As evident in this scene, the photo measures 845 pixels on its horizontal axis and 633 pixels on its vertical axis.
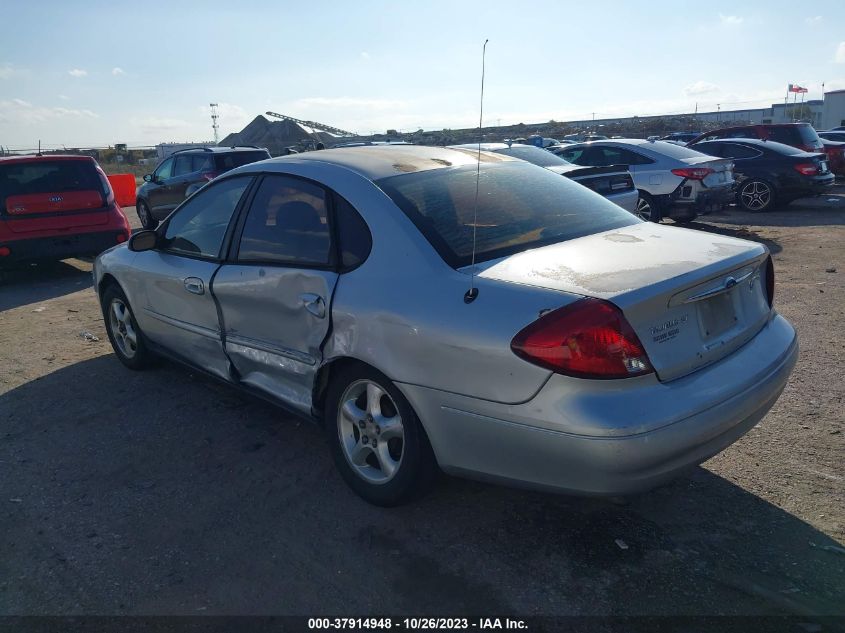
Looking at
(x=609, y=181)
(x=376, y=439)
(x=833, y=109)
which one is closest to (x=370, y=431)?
(x=376, y=439)

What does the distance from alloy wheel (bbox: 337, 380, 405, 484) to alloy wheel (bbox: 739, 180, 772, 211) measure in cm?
1252

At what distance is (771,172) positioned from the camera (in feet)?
43.6

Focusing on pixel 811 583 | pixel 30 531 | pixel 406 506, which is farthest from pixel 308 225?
pixel 811 583

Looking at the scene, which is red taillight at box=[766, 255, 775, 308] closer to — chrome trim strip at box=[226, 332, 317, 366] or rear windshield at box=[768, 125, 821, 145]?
chrome trim strip at box=[226, 332, 317, 366]

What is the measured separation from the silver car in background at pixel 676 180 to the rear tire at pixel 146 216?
995 cm

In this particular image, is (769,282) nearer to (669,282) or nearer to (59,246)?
(669,282)

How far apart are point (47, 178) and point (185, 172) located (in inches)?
196

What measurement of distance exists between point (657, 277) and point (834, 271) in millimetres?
6480

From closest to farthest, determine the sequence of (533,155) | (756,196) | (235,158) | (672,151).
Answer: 1. (533,155)
2. (672,151)
3. (756,196)
4. (235,158)

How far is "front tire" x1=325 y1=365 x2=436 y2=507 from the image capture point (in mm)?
3098

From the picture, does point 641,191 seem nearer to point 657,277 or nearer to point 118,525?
point 657,277

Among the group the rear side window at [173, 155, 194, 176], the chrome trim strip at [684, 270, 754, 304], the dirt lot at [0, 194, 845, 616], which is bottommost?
the dirt lot at [0, 194, 845, 616]

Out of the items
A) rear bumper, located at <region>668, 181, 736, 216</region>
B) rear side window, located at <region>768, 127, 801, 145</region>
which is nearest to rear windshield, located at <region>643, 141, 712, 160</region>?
rear bumper, located at <region>668, 181, 736, 216</region>

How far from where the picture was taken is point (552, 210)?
3666 millimetres
